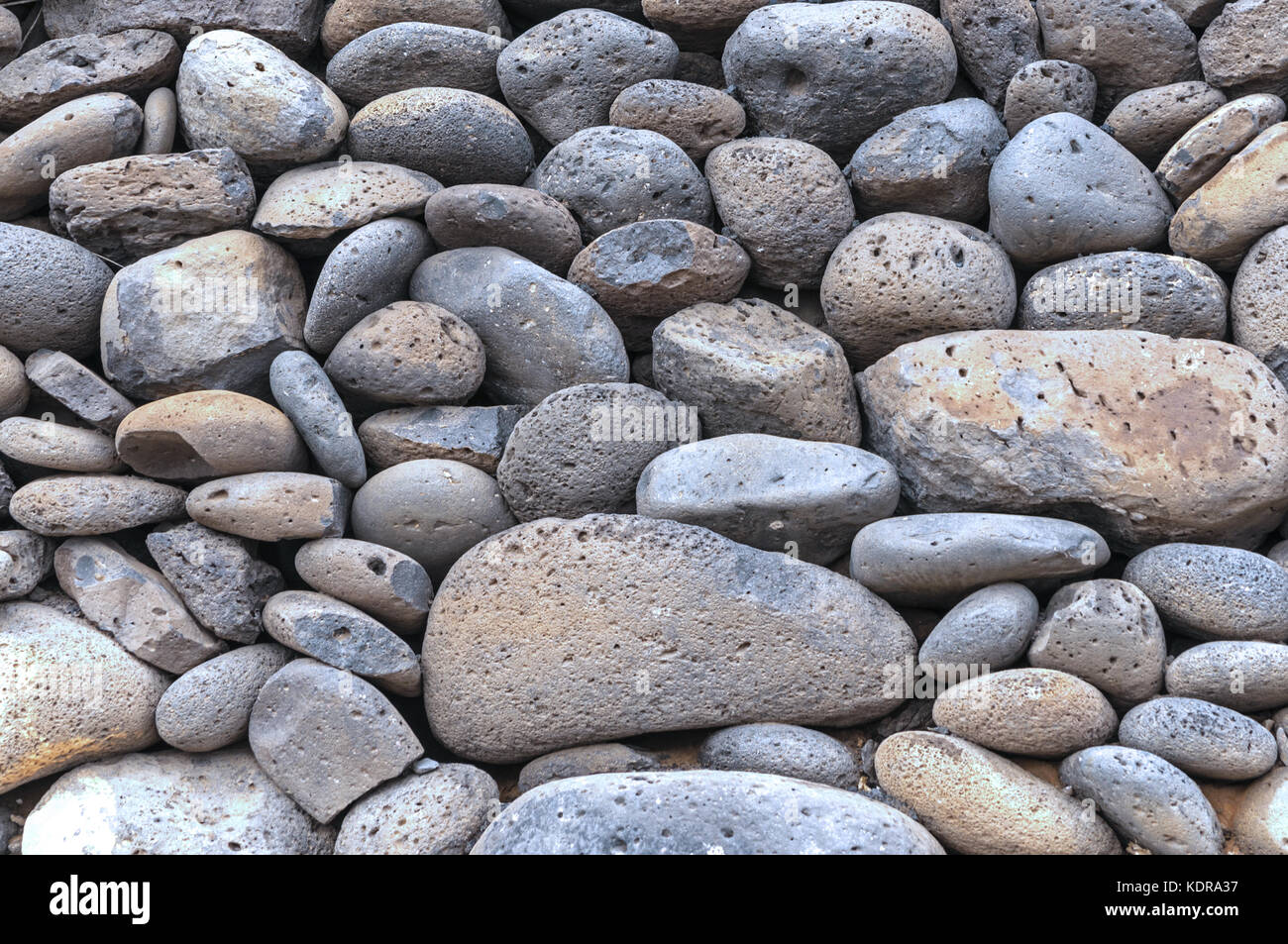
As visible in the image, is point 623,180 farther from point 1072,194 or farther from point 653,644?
point 653,644

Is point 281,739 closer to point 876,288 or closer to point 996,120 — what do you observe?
point 876,288

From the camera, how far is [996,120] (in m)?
4.47

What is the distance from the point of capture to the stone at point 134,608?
385 centimetres

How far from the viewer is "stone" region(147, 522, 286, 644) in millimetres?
3887

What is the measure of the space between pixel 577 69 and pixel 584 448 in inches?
62.3

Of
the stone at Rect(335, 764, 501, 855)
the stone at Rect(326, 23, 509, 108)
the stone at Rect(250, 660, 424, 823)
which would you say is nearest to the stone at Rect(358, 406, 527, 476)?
the stone at Rect(250, 660, 424, 823)

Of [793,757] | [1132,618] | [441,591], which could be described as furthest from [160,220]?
[1132,618]

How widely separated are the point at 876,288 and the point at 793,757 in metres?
1.67

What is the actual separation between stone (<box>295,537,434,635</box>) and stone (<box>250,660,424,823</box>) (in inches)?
10.4

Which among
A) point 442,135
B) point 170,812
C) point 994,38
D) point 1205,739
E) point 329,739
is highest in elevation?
point 994,38

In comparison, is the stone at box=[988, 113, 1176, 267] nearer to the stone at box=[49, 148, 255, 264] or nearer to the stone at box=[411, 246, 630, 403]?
the stone at box=[411, 246, 630, 403]

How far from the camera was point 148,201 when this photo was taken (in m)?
4.25

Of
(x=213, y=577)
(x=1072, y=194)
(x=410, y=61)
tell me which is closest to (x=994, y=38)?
(x=1072, y=194)

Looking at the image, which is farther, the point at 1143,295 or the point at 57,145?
the point at 57,145
